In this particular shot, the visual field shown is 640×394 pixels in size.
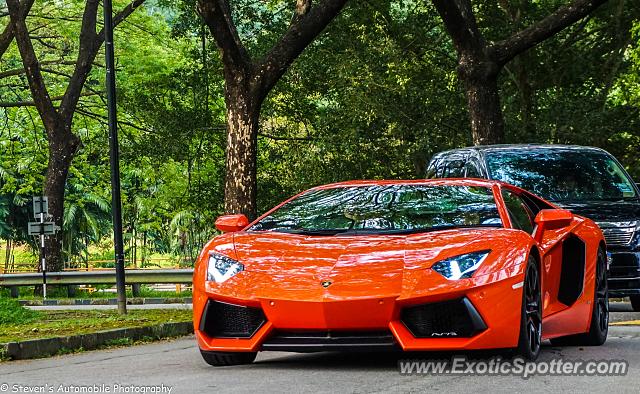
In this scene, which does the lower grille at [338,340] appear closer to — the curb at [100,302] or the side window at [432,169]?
the side window at [432,169]

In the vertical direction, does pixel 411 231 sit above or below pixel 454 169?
below

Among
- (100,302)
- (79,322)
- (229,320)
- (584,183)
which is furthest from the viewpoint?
(100,302)

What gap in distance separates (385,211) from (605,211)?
19.3ft

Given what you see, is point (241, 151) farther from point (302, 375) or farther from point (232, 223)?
point (302, 375)

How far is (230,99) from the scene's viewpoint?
18891 millimetres

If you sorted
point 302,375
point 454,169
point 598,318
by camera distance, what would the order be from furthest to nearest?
point 454,169 < point 598,318 < point 302,375

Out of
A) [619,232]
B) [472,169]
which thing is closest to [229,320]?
[619,232]

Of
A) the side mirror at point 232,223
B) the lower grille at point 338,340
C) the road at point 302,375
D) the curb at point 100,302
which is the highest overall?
the side mirror at point 232,223

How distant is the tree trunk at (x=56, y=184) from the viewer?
101 feet

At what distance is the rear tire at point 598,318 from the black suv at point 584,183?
3675 mm

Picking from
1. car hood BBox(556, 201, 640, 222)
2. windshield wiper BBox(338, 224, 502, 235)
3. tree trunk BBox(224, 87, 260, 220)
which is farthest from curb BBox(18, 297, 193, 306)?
windshield wiper BBox(338, 224, 502, 235)

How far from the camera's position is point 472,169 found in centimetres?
1492

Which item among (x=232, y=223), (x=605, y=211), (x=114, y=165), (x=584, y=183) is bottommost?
(x=605, y=211)

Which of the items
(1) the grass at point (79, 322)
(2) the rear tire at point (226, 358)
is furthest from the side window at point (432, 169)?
(2) the rear tire at point (226, 358)
